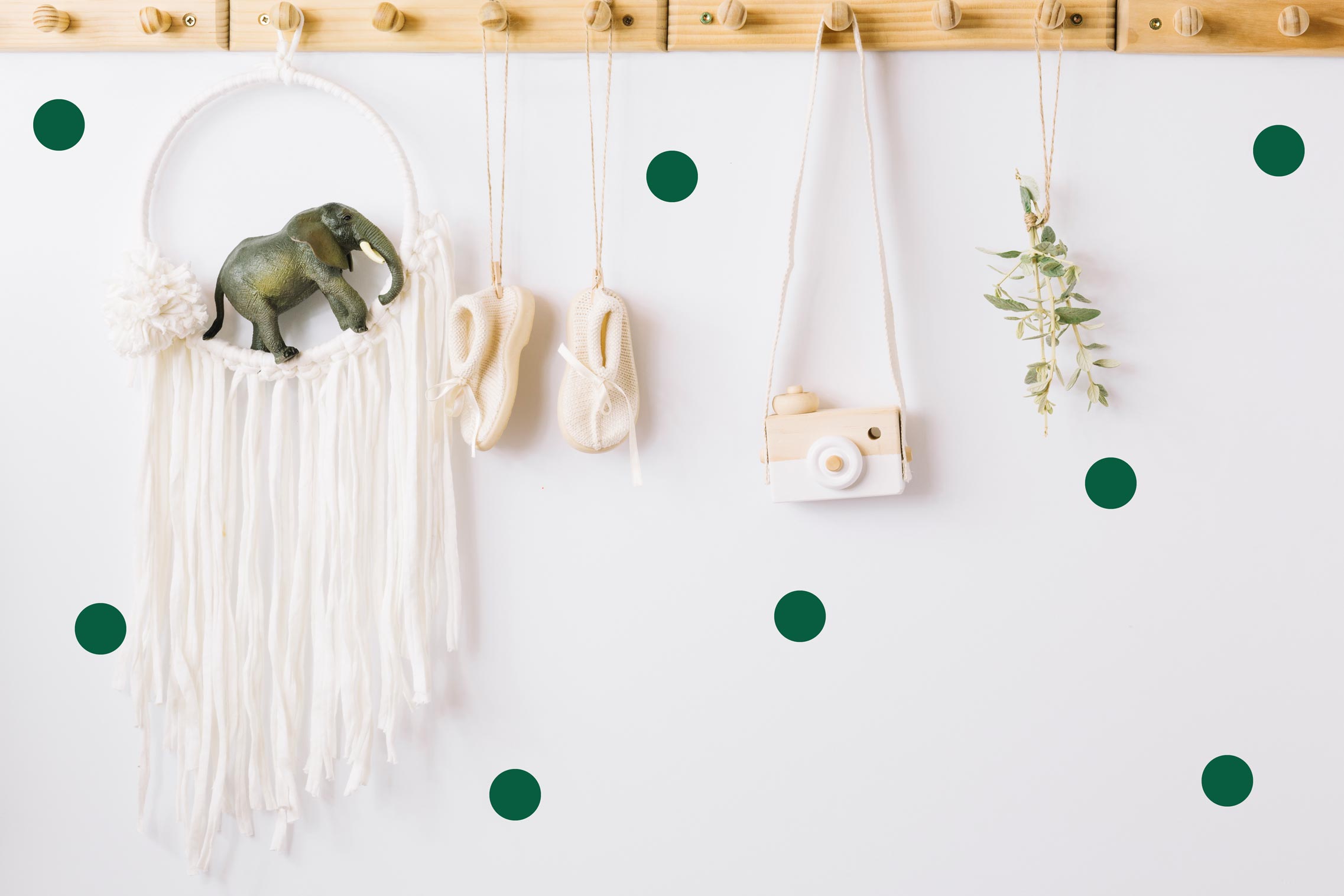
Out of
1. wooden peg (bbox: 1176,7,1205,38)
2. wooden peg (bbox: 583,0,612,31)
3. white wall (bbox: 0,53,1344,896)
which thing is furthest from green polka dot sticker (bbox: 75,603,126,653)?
wooden peg (bbox: 1176,7,1205,38)

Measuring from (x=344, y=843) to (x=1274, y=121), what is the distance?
1.17 m

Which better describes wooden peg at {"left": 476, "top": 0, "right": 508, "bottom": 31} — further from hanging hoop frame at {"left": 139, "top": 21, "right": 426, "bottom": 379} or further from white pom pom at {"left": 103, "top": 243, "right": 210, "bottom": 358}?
white pom pom at {"left": 103, "top": 243, "right": 210, "bottom": 358}

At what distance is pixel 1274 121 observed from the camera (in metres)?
0.88

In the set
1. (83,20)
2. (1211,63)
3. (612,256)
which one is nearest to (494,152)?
(612,256)

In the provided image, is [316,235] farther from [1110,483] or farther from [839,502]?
[1110,483]

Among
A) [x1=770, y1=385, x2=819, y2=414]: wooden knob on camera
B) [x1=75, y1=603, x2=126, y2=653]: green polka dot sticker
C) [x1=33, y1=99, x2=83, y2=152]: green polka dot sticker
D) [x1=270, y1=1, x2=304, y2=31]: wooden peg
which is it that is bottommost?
[x1=75, y1=603, x2=126, y2=653]: green polka dot sticker

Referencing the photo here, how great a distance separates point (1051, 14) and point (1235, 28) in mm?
185

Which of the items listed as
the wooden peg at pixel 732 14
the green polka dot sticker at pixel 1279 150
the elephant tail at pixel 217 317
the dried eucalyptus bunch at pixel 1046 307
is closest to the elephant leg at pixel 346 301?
the elephant tail at pixel 217 317

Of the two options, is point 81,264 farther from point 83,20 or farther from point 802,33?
point 802,33

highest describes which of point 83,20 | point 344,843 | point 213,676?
point 83,20

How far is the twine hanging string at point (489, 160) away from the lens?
2.99ft

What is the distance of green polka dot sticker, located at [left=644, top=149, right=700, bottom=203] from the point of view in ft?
3.00

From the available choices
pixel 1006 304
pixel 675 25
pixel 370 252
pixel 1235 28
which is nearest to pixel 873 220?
pixel 1006 304

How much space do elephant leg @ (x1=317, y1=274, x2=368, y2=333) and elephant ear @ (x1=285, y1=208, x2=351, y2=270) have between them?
0.02 metres
